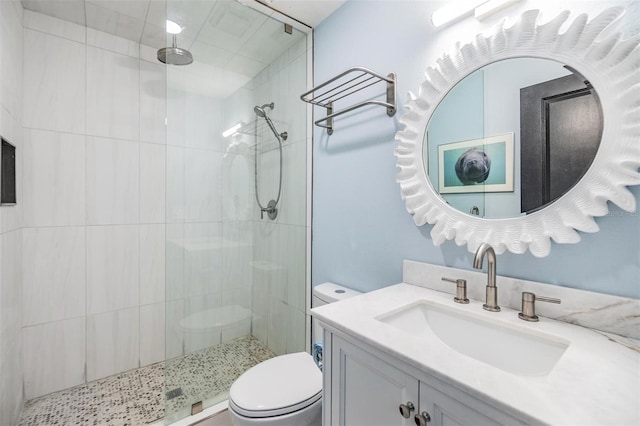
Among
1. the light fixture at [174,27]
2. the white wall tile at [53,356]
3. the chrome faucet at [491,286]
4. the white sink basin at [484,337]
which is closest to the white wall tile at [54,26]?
the light fixture at [174,27]

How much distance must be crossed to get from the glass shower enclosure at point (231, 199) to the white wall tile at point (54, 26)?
0.95m

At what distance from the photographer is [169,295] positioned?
5.41 ft

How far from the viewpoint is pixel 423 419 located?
0.69 m

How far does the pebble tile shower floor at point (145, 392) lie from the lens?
1.62 meters

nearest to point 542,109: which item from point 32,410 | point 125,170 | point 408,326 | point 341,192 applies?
point 408,326

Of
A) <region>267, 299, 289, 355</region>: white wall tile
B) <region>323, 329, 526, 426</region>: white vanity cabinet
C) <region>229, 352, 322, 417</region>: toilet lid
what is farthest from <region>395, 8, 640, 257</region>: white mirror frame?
<region>267, 299, 289, 355</region>: white wall tile

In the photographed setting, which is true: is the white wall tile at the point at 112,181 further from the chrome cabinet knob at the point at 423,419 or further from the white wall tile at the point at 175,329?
the chrome cabinet knob at the point at 423,419

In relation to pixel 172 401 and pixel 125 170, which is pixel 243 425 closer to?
pixel 172 401

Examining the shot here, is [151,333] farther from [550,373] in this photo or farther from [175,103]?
[550,373]

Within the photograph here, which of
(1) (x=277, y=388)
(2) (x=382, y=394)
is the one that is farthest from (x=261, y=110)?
(2) (x=382, y=394)

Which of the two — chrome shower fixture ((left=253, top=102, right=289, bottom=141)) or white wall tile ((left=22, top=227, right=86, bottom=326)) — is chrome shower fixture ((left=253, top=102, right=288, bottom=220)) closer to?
chrome shower fixture ((left=253, top=102, right=289, bottom=141))

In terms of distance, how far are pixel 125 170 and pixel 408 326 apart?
217 centimetres

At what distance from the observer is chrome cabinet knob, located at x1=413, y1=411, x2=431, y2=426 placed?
2.25 feet

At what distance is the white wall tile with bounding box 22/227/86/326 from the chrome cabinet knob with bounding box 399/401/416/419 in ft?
7.30
